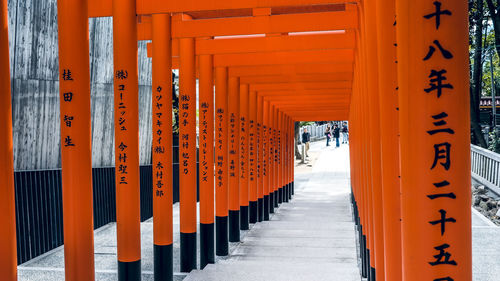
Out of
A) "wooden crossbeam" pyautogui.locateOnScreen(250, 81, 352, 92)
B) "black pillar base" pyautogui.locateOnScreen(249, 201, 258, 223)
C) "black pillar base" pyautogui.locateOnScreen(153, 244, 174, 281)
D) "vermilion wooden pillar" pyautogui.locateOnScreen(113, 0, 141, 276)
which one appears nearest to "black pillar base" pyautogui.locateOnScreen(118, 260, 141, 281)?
"vermilion wooden pillar" pyautogui.locateOnScreen(113, 0, 141, 276)

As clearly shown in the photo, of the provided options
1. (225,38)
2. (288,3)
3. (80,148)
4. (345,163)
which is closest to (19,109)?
(225,38)

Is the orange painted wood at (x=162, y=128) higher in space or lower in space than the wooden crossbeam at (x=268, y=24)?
lower

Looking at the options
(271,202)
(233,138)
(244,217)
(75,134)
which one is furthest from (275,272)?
(271,202)

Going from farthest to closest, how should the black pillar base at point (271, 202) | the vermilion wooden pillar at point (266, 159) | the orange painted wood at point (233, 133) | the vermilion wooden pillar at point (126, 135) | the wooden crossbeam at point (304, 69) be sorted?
the black pillar base at point (271, 202) < the vermilion wooden pillar at point (266, 159) < the orange painted wood at point (233, 133) < the wooden crossbeam at point (304, 69) < the vermilion wooden pillar at point (126, 135)

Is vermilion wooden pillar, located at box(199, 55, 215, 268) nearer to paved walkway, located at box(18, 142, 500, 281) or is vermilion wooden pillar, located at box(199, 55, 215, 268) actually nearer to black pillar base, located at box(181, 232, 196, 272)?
paved walkway, located at box(18, 142, 500, 281)

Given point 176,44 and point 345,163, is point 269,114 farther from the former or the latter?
point 345,163

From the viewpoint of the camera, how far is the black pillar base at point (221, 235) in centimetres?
795

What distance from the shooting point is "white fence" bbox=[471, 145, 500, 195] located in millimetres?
12035

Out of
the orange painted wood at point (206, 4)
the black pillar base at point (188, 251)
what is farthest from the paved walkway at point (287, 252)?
the orange painted wood at point (206, 4)

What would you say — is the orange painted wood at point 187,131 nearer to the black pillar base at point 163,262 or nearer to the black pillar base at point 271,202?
the black pillar base at point 163,262

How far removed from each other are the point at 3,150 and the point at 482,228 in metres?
8.31

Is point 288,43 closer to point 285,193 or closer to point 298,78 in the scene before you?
point 298,78

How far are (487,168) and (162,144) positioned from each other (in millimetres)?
10063

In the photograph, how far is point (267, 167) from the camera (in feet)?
41.9
